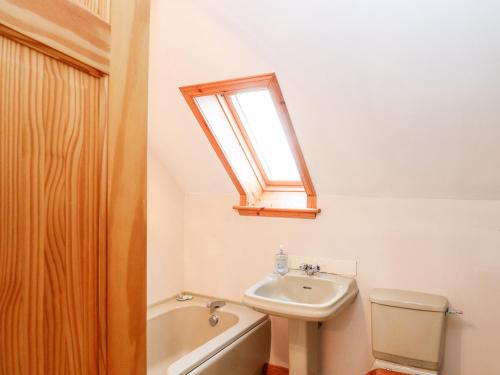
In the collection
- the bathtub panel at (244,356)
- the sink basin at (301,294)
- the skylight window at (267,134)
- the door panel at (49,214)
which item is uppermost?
the skylight window at (267,134)

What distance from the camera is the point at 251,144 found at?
2531mm

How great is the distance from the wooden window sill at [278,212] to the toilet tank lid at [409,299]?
0.60 meters

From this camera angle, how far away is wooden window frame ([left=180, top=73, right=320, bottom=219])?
6.39ft

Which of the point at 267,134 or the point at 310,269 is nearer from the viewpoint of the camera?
the point at 310,269

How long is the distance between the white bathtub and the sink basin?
0.99 ft

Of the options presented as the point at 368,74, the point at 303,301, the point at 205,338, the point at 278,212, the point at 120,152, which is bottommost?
the point at 205,338

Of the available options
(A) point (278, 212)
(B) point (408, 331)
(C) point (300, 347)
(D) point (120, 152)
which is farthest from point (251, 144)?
(D) point (120, 152)

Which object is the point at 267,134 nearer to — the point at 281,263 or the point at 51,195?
the point at 281,263

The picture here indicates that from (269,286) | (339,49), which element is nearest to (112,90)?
(339,49)

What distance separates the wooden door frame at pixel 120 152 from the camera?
580 millimetres

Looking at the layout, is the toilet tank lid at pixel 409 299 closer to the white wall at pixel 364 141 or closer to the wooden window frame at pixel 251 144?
the white wall at pixel 364 141

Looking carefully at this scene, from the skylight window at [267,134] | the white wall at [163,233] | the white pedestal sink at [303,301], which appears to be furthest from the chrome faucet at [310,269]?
the white wall at [163,233]

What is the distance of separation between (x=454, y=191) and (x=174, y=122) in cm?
176

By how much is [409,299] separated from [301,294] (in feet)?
2.07
